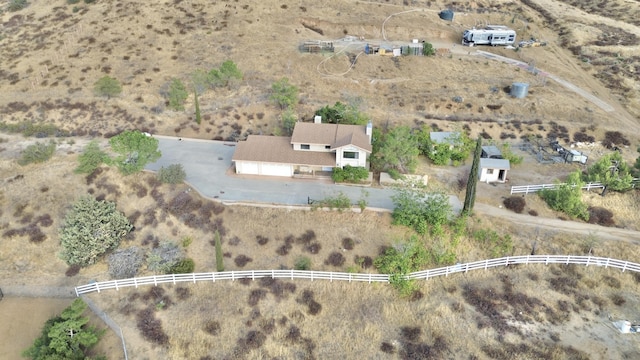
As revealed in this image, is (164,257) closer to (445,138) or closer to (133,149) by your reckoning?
(133,149)

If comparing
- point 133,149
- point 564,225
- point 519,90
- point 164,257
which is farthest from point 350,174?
point 519,90

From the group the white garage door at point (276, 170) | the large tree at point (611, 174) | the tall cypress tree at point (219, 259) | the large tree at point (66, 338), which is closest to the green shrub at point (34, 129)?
the white garage door at point (276, 170)

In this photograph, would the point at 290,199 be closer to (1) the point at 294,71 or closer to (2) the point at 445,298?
→ (2) the point at 445,298

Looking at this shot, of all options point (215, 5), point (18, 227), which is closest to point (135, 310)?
point (18, 227)

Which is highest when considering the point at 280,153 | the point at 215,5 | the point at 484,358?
the point at 215,5

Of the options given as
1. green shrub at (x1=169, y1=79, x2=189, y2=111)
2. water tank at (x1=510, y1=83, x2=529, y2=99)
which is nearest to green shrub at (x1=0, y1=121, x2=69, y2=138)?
green shrub at (x1=169, y1=79, x2=189, y2=111)

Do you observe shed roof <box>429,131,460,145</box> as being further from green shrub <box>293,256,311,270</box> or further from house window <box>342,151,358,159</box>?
green shrub <box>293,256,311,270</box>

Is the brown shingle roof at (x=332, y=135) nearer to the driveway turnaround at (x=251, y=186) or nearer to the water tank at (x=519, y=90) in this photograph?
the driveway turnaround at (x=251, y=186)
